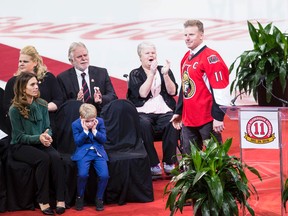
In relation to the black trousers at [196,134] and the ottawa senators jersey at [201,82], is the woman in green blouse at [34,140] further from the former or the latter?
the ottawa senators jersey at [201,82]

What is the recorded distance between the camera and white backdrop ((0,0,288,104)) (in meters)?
8.81

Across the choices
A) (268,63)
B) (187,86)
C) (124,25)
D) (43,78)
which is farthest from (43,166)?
(124,25)

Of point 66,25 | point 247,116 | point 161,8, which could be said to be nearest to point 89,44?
point 66,25

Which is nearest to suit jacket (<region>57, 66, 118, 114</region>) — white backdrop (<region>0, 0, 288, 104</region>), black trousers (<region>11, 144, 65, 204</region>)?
black trousers (<region>11, 144, 65, 204</region>)

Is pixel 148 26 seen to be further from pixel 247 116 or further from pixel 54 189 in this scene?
pixel 247 116

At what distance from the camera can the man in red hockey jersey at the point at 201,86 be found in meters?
5.51

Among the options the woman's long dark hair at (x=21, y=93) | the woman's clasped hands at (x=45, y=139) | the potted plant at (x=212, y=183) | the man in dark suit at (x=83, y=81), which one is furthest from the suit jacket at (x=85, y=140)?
the potted plant at (x=212, y=183)

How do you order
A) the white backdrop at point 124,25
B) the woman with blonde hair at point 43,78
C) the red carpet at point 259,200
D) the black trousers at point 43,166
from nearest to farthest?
the red carpet at point 259,200
the black trousers at point 43,166
the woman with blonde hair at point 43,78
the white backdrop at point 124,25

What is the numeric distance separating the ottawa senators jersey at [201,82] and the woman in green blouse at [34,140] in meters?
1.17

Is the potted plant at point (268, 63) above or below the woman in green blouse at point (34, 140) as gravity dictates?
above

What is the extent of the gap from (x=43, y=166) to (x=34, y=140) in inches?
9.3

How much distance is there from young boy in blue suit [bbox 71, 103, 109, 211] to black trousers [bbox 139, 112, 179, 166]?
2.44ft

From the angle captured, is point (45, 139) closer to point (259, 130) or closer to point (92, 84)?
point (92, 84)

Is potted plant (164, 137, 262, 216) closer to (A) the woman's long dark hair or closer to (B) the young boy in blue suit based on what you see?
(B) the young boy in blue suit
